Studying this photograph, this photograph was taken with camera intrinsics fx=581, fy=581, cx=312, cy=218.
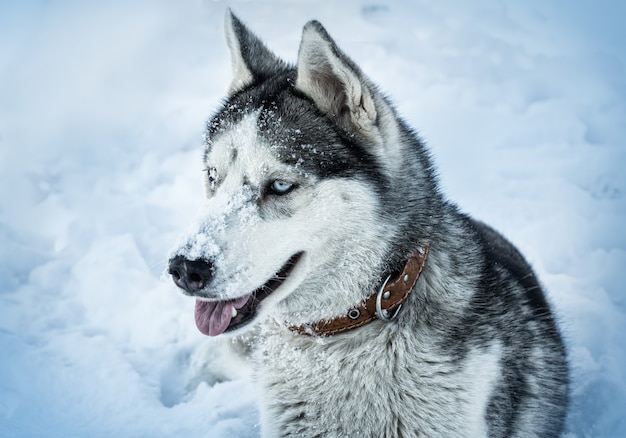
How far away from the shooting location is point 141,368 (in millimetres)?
3562

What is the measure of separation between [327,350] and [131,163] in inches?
147

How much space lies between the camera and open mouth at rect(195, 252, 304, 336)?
2080 mm

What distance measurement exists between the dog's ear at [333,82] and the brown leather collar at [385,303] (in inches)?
20.5

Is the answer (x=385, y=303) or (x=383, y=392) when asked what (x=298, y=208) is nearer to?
(x=385, y=303)

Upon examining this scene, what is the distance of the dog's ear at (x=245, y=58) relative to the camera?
254 centimetres

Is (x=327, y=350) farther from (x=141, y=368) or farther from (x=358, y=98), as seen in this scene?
(x=141, y=368)

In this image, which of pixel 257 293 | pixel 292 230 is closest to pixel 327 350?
pixel 257 293

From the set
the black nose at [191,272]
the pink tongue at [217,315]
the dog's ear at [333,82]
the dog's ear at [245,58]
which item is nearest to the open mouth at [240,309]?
the pink tongue at [217,315]

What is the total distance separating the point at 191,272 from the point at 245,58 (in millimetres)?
1118

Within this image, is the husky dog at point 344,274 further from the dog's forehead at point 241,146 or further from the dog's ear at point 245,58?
the dog's ear at point 245,58

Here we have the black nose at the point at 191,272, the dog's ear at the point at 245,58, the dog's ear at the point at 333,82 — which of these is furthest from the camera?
the dog's ear at the point at 245,58

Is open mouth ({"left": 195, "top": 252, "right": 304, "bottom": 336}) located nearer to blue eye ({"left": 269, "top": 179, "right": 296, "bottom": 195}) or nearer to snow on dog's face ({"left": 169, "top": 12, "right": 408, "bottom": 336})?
snow on dog's face ({"left": 169, "top": 12, "right": 408, "bottom": 336})

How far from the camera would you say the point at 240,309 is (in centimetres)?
209

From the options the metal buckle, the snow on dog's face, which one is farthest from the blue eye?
the metal buckle
